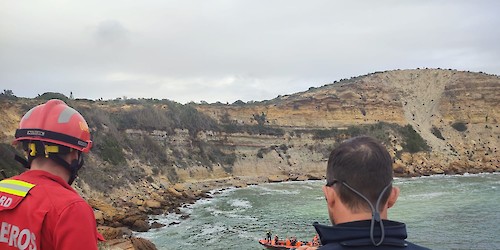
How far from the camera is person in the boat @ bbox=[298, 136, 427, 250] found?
6.13 feet

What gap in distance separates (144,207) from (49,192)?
2675 centimetres

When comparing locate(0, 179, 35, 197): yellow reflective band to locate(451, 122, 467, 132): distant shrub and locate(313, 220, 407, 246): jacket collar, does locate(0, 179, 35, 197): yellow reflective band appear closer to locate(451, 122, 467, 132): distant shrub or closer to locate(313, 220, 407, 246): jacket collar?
locate(313, 220, 407, 246): jacket collar

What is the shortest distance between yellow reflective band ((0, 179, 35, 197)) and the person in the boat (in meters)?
1.50

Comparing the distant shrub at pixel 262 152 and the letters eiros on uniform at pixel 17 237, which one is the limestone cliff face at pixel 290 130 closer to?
the distant shrub at pixel 262 152

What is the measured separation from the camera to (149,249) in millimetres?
15016

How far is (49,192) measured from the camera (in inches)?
86.1

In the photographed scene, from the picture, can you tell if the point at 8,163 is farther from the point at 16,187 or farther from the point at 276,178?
the point at 276,178

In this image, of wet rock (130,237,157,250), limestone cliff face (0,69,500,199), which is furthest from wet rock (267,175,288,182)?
wet rock (130,237,157,250)

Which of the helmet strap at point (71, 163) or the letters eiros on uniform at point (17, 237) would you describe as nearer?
the letters eiros on uniform at point (17, 237)

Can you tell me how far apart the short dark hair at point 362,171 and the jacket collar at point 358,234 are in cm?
11

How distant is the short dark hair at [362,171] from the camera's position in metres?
2.00

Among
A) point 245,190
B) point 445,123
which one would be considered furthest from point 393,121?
point 245,190

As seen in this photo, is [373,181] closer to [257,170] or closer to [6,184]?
[6,184]

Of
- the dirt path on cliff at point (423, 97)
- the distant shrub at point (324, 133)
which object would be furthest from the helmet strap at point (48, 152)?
the dirt path on cliff at point (423, 97)
